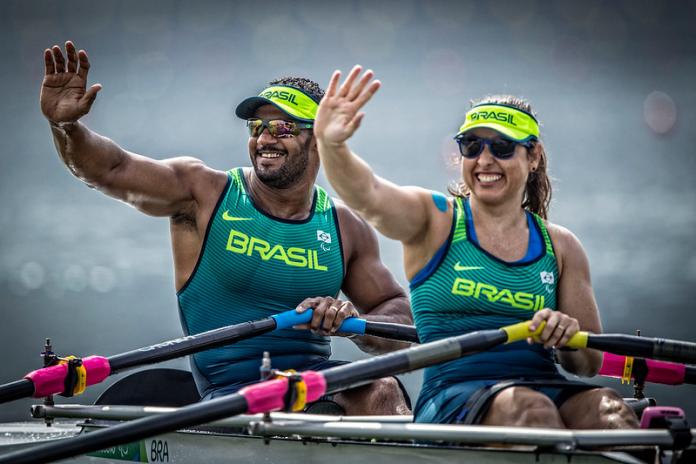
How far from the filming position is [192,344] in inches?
194

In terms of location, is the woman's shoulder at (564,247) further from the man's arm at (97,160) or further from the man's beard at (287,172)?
the man's arm at (97,160)

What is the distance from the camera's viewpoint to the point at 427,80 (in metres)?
11.8

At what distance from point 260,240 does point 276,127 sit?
2.01 ft

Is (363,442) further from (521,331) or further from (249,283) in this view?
(249,283)

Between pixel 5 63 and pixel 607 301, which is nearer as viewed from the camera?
pixel 607 301

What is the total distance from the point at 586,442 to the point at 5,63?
10788 millimetres

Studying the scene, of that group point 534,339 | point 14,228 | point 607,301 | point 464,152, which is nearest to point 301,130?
point 464,152

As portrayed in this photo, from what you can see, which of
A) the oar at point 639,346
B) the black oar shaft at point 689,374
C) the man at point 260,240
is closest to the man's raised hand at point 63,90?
the man at point 260,240

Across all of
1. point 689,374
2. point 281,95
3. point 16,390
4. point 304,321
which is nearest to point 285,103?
point 281,95

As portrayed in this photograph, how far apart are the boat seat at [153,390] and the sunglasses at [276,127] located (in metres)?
1.42

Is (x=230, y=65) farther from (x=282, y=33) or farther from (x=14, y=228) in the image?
(x=14, y=228)

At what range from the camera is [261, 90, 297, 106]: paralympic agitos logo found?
550 centimetres

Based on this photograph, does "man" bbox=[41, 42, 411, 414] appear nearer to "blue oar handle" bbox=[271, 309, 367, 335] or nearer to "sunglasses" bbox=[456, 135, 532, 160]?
"blue oar handle" bbox=[271, 309, 367, 335]

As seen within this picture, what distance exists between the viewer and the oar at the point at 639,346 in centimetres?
394
